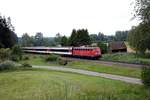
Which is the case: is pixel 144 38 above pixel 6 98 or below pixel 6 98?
above

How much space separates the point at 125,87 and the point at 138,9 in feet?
26.7

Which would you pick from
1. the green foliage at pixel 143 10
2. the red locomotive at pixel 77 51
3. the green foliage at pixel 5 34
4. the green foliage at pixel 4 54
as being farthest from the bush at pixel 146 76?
the green foliage at pixel 5 34

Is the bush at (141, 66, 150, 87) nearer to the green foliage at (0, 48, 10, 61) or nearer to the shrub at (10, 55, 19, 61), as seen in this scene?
the green foliage at (0, 48, 10, 61)

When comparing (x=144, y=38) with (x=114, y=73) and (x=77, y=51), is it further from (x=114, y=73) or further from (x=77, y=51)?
(x=77, y=51)

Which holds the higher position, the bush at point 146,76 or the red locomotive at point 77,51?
the red locomotive at point 77,51

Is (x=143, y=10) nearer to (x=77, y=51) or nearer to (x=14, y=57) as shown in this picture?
(x=77, y=51)

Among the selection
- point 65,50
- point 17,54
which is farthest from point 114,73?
point 17,54

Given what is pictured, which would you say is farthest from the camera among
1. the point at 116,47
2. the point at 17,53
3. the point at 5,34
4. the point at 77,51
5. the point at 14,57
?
the point at 116,47

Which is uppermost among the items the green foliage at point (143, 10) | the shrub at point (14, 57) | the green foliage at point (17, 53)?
the green foliage at point (143, 10)

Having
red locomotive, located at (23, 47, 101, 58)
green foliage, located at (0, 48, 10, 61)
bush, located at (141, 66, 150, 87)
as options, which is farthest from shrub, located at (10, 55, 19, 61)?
bush, located at (141, 66, 150, 87)

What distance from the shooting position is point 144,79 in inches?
1142

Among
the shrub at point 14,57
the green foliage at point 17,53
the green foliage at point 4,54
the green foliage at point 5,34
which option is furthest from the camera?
the green foliage at point 5,34

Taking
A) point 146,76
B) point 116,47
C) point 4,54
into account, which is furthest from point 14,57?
point 146,76

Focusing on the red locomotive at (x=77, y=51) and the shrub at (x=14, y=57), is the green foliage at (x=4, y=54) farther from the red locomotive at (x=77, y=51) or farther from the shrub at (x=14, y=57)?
the red locomotive at (x=77, y=51)
